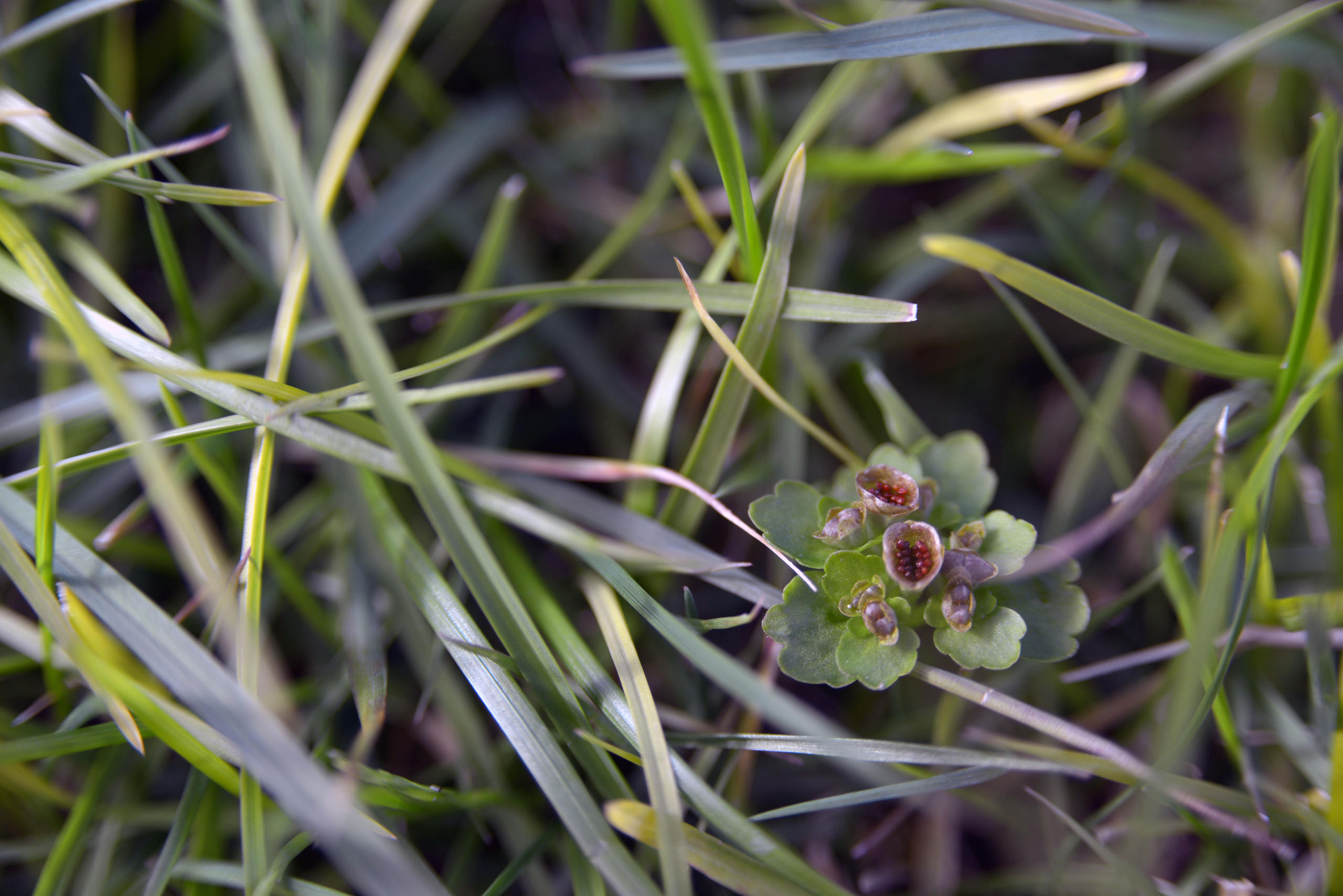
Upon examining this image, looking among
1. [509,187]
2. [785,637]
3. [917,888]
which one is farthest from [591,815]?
[509,187]

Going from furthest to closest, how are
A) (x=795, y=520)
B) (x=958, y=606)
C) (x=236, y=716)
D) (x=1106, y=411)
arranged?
1. (x=1106, y=411)
2. (x=795, y=520)
3. (x=958, y=606)
4. (x=236, y=716)

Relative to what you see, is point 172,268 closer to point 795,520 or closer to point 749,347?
point 749,347

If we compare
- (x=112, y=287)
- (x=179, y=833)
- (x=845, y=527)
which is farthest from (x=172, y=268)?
(x=845, y=527)

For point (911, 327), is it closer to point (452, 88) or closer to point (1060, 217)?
point (1060, 217)

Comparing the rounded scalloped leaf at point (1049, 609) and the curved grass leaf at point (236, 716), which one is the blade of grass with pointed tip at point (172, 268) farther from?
the rounded scalloped leaf at point (1049, 609)

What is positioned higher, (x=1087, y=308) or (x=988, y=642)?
(x=1087, y=308)

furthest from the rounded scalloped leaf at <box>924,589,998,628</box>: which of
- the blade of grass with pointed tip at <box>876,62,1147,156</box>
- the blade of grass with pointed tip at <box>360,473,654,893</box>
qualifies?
the blade of grass with pointed tip at <box>876,62,1147,156</box>

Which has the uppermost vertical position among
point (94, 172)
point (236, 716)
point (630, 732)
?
point (94, 172)
